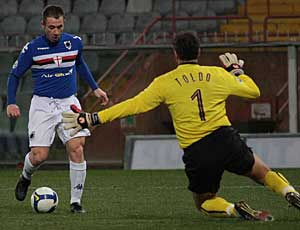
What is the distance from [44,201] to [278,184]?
249 cm

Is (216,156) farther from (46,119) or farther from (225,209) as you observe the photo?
(46,119)

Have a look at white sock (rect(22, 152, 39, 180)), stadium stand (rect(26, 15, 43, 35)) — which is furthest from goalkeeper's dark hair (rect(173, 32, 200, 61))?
stadium stand (rect(26, 15, 43, 35))

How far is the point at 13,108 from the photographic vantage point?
10922 mm

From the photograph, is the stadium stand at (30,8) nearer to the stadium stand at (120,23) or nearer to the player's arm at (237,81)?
the stadium stand at (120,23)

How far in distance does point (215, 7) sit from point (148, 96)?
15387 millimetres

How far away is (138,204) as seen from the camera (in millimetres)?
11609

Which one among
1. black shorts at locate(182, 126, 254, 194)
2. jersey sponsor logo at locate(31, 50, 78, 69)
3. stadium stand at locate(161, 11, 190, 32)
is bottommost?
black shorts at locate(182, 126, 254, 194)

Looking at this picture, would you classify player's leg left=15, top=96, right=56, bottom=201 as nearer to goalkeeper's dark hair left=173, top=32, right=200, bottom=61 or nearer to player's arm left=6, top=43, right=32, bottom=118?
player's arm left=6, top=43, right=32, bottom=118

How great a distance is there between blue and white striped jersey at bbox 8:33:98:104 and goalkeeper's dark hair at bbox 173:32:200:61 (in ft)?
6.73

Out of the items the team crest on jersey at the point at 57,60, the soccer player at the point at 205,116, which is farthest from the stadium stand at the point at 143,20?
the soccer player at the point at 205,116

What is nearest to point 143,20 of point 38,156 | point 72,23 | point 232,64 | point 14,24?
point 72,23

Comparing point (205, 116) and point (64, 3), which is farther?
point (64, 3)

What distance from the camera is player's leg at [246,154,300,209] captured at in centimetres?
922

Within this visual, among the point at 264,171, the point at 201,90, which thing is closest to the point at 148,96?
the point at 201,90
